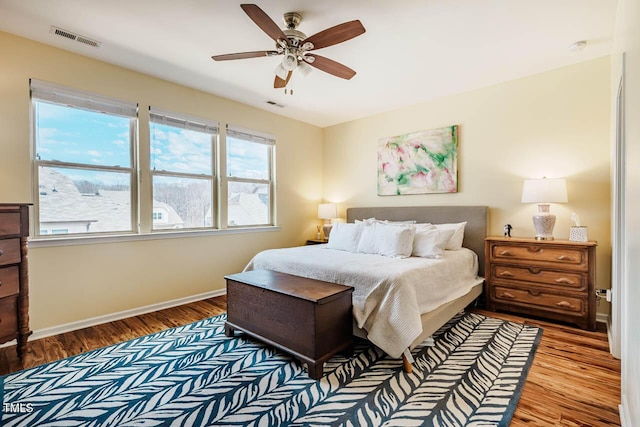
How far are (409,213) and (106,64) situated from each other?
3961 millimetres

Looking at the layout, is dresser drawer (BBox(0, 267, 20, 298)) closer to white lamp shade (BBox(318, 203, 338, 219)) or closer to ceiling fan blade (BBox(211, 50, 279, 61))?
ceiling fan blade (BBox(211, 50, 279, 61))

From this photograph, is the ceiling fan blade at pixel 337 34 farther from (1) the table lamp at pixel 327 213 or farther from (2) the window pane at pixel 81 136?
(1) the table lamp at pixel 327 213

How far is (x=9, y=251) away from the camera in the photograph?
2172mm

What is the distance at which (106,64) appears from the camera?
310 centimetres

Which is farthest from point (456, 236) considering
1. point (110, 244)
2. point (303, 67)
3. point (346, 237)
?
point (110, 244)

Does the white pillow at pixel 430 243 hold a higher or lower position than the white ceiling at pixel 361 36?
lower

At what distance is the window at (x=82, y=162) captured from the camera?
2.80 metres

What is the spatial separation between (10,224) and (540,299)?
15.1 ft

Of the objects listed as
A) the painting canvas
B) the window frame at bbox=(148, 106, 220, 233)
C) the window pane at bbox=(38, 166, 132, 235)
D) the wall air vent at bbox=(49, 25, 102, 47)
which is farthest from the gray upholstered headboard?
the wall air vent at bbox=(49, 25, 102, 47)

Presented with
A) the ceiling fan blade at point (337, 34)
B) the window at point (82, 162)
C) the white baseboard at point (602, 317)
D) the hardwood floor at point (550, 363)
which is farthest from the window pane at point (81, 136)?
the white baseboard at point (602, 317)

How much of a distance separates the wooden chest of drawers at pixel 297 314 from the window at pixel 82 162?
1.71 m

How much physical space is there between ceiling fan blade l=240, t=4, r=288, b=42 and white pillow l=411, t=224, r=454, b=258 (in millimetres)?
2291

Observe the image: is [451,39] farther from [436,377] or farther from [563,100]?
[436,377]

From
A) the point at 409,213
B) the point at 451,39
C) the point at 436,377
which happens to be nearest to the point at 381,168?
the point at 409,213
